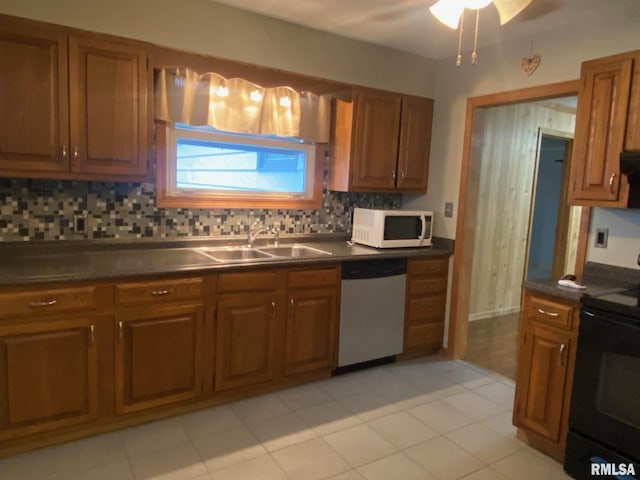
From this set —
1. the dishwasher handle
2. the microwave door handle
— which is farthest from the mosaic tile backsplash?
the microwave door handle

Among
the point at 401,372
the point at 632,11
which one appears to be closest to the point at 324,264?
the point at 401,372

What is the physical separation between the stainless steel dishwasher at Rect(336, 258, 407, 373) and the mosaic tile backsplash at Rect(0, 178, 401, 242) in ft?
2.33

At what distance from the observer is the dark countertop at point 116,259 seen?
7.20 feet

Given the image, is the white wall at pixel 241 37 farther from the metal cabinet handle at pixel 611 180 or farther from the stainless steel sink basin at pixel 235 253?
the metal cabinet handle at pixel 611 180

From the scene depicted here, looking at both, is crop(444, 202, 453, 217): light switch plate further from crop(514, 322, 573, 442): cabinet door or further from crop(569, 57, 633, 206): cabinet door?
crop(514, 322, 573, 442): cabinet door

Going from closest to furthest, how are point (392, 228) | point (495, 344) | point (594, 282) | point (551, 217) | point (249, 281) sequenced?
1. point (594, 282)
2. point (249, 281)
3. point (392, 228)
4. point (495, 344)
5. point (551, 217)

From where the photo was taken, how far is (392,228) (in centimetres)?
350

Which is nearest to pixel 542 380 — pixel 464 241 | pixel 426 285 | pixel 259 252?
pixel 426 285

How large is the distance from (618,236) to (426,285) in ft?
4.54

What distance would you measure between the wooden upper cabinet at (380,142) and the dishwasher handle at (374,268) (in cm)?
62

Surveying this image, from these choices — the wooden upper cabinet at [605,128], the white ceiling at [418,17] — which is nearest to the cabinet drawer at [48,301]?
the white ceiling at [418,17]

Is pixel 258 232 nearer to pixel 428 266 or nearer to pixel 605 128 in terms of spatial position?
pixel 428 266

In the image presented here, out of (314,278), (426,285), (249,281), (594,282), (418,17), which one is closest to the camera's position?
(594,282)

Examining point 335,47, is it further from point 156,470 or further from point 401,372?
point 156,470
